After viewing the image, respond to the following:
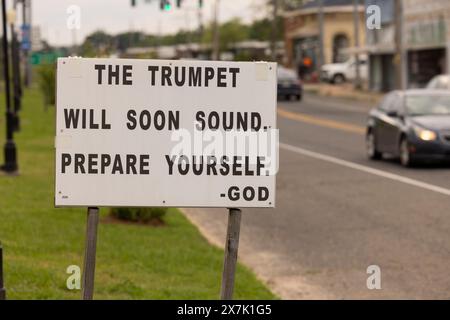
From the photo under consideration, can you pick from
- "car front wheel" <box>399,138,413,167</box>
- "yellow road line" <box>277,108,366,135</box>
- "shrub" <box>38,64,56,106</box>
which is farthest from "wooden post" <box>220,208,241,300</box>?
"shrub" <box>38,64,56,106</box>

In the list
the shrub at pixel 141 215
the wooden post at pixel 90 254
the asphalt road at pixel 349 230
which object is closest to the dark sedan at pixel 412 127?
the asphalt road at pixel 349 230

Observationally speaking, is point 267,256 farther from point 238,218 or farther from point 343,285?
point 238,218

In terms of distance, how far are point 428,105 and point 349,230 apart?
867 centimetres

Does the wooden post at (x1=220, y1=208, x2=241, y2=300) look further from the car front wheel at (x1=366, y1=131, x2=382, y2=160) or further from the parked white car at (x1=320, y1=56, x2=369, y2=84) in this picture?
the parked white car at (x1=320, y1=56, x2=369, y2=84)

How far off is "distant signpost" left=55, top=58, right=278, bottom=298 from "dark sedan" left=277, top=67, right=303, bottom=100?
51777 millimetres

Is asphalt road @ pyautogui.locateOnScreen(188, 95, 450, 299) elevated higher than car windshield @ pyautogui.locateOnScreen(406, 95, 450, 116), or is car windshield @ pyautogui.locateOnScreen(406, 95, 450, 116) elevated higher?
car windshield @ pyautogui.locateOnScreen(406, 95, 450, 116)

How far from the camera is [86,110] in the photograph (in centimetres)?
636

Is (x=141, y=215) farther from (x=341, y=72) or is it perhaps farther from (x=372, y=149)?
(x=341, y=72)

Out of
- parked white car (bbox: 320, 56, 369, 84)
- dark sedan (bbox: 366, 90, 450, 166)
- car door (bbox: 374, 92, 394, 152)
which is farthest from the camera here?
parked white car (bbox: 320, 56, 369, 84)

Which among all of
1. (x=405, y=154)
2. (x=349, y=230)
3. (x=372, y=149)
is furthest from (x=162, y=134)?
(x=372, y=149)

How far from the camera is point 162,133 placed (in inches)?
251

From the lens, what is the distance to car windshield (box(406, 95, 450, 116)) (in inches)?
883

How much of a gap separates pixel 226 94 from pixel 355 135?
2728 centimetres

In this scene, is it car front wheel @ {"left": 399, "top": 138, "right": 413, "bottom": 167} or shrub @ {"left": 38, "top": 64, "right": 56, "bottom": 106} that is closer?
car front wheel @ {"left": 399, "top": 138, "right": 413, "bottom": 167}
